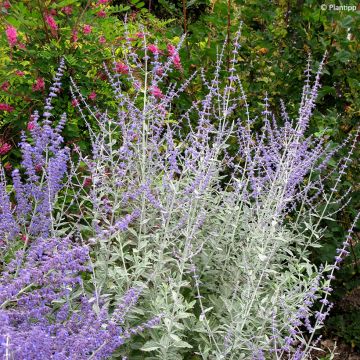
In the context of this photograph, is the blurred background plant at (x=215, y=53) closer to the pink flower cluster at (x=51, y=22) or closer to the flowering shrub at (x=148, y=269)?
the pink flower cluster at (x=51, y=22)

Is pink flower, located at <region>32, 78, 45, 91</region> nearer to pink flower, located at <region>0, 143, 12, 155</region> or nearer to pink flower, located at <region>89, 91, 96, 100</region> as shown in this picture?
pink flower, located at <region>89, 91, 96, 100</region>

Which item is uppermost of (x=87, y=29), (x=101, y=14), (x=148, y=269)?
(x=101, y=14)

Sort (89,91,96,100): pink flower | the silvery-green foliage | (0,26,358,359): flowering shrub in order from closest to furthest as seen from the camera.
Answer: (0,26,358,359): flowering shrub
the silvery-green foliage
(89,91,96,100): pink flower

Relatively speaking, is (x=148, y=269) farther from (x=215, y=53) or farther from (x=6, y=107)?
(x=215, y=53)

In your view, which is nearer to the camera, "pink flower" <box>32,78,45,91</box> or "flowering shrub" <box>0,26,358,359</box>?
"flowering shrub" <box>0,26,358,359</box>

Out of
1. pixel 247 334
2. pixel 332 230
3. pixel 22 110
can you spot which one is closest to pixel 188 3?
pixel 22 110

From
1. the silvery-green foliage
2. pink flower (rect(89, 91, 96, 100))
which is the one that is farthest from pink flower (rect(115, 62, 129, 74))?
the silvery-green foliage

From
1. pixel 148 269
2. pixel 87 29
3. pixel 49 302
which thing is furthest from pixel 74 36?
pixel 49 302

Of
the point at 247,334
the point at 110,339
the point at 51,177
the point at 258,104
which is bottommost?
the point at 247,334

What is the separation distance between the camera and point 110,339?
2447 mm

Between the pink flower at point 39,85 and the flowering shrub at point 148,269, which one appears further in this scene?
the pink flower at point 39,85

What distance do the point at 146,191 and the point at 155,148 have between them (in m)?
0.35

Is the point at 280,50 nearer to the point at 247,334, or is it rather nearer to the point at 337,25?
the point at 337,25

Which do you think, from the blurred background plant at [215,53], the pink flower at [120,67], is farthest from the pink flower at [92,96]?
the pink flower at [120,67]
